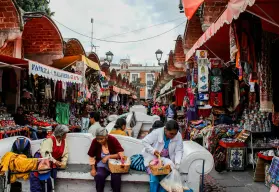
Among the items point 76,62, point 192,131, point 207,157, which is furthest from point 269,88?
point 76,62

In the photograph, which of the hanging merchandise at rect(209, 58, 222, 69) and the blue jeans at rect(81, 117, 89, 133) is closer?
the hanging merchandise at rect(209, 58, 222, 69)

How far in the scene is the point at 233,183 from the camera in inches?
236

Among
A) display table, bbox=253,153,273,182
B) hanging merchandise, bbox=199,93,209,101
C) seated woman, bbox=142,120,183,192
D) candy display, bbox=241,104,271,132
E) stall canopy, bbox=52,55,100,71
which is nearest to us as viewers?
seated woman, bbox=142,120,183,192

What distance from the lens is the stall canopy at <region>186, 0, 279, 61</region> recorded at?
412 centimetres

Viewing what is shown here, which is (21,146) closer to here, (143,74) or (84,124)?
(84,124)

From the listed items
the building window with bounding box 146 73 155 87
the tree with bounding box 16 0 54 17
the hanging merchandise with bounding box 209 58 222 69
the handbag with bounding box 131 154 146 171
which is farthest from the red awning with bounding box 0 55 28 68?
the building window with bounding box 146 73 155 87

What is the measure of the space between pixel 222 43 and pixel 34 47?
7573 millimetres

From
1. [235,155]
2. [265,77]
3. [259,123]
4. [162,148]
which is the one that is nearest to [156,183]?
[162,148]

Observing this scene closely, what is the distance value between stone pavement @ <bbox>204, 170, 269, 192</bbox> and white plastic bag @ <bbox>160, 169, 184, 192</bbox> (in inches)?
63.3

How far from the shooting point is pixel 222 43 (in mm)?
7344

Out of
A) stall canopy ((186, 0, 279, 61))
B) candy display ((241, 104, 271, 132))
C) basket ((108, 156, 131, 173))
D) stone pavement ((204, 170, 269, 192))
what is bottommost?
stone pavement ((204, 170, 269, 192))

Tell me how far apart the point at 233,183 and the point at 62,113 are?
748 centimetres

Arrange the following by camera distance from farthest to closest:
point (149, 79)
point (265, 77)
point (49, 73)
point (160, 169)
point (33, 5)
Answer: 1. point (149, 79)
2. point (33, 5)
3. point (49, 73)
4. point (265, 77)
5. point (160, 169)

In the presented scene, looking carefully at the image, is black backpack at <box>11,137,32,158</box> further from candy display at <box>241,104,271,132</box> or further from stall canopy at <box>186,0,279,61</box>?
candy display at <box>241,104,271,132</box>
